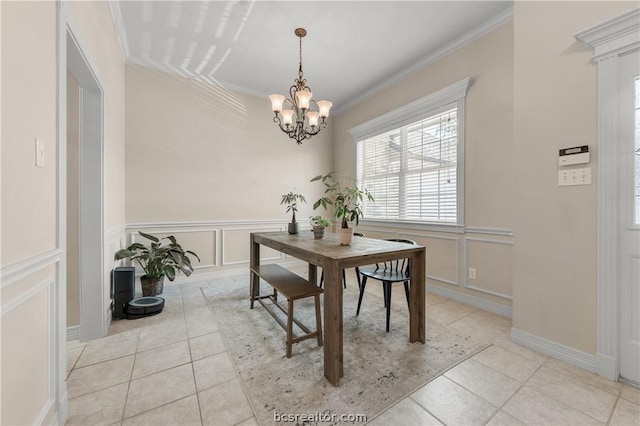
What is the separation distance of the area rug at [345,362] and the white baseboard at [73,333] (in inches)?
41.5

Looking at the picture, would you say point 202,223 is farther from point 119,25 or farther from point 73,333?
point 119,25

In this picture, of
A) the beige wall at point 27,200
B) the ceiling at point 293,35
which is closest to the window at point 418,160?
the ceiling at point 293,35

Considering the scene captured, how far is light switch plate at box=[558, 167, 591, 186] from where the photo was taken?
1708 mm

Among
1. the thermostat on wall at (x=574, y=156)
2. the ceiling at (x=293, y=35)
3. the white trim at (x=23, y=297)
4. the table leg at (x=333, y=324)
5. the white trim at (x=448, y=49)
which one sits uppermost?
the ceiling at (x=293, y=35)

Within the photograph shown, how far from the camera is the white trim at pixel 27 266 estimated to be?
0.92 metres

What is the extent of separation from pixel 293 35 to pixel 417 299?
2.97 meters

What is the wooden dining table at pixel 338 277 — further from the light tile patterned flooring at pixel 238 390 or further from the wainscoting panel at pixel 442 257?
the wainscoting panel at pixel 442 257

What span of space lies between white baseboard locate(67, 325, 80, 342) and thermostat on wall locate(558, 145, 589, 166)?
153 inches

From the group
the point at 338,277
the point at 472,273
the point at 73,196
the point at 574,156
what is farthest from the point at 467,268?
the point at 73,196

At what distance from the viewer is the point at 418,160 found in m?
3.51

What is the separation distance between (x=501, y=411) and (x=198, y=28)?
4.02m

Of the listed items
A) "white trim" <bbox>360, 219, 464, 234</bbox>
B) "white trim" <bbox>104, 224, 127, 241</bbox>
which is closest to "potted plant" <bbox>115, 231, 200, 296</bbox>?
"white trim" <bbox>104, 224, 127, 241</bbox>

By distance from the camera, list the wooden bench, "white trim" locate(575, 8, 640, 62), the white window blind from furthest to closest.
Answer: the white window blind < the wooden bench < "white trim" locate(575, 8, 640, 62)

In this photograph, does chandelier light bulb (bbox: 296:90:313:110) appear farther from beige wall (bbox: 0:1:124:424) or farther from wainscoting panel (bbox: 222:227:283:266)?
wainscoting panel (bbox: 222:227:283:266)
